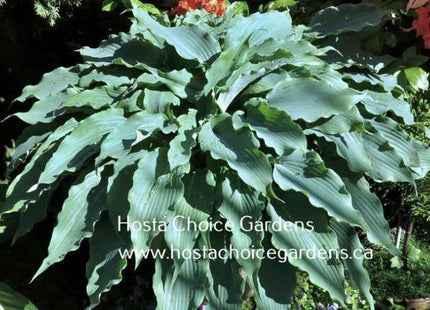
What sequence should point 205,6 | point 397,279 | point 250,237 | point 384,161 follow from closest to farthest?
point 250,237 < point 384,161 < point 205,6 < point 397,279

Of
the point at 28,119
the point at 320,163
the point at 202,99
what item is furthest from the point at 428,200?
the point at 28,119

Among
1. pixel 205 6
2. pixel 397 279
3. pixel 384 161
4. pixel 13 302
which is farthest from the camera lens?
pixel 397 279

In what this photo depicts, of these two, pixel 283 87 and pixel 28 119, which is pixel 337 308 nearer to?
pixel 283 87

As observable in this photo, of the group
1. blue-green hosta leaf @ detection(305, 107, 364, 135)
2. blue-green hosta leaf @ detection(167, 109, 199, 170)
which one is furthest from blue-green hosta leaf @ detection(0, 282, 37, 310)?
blue-green hosta leaf @ detection(305, 107, 364, 135)

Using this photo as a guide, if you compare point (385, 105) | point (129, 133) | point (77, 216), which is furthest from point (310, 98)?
point (77, 216)

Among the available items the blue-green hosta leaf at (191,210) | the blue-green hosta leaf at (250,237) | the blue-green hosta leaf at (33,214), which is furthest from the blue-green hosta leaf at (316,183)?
the blue-green hosta leaf at (33,214)

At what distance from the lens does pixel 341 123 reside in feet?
5.69

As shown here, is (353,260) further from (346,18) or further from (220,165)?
(346,18)

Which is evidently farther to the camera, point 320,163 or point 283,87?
point 283,87

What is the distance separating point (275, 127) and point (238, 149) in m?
0.14

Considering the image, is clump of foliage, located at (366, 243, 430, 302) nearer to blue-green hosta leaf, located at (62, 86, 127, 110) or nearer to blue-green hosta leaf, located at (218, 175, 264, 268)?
blue-green hosta leaf, located at (218, 175, 264, 268)

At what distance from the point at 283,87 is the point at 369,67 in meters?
0.45

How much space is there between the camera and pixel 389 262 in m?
2.60

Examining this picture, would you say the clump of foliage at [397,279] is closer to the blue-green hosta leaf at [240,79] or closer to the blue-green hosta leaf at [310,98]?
the blue-green hosta leaf at [310,98]
